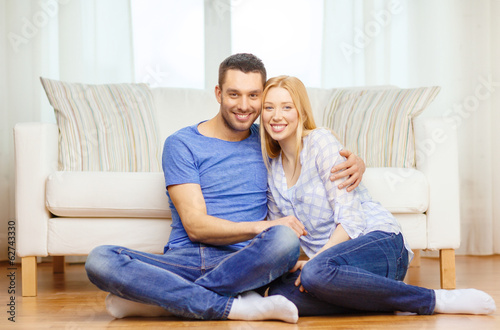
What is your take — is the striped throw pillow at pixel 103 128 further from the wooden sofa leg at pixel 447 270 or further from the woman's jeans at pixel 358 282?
the wooden sofa leg at pixel 447 270

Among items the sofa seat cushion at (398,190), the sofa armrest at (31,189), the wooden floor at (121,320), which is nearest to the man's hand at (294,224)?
the wooden floor at (121,320)

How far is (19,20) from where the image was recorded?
10.6 feet

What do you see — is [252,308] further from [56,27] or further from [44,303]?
[56,27]

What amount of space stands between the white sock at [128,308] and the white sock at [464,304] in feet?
2.65

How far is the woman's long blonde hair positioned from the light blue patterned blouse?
0.04m

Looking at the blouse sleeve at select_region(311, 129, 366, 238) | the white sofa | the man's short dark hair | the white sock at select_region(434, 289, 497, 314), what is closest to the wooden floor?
the white sock at select_region(434, 289, 497, 314)

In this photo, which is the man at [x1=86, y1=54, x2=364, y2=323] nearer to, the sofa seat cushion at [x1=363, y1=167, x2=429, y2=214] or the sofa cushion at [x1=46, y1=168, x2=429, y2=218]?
the sofa cushion at [x1=46, y1=168, x2=429, y2=218]

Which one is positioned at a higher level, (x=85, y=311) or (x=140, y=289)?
(x=140, y=289)

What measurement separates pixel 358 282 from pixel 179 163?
662mm

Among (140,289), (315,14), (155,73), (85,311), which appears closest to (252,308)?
(140,289)

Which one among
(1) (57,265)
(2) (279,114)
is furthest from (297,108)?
(1) (57,265)

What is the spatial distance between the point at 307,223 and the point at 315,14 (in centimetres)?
206

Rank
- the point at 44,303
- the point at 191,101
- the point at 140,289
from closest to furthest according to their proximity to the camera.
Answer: the point at 140,289 < the point at 44,303 < the point at 191,101

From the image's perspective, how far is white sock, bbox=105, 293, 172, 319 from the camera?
5.47 ft
